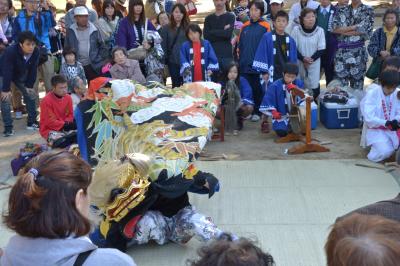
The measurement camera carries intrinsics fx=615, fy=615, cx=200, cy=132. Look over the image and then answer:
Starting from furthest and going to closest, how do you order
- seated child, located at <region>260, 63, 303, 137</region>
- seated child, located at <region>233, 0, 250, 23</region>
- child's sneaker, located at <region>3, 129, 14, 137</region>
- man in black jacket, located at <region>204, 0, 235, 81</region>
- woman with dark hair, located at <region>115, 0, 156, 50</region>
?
1. seated child, located at <region>233, 0, 250, 23</region>
2. woman with dark hair, located at <region>115, 0, 156, 50</region>
3. man in black jacket, located at <region>204, 0, 235, 81</region>
4. child's sneaker, located at <region>3, 129, 14, 137</region>
5. seated child, located at <region>260, 63, 303, 137</region>

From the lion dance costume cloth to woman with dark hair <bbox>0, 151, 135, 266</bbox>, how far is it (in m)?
1.86

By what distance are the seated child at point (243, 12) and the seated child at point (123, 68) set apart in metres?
2.29

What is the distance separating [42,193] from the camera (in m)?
2.02

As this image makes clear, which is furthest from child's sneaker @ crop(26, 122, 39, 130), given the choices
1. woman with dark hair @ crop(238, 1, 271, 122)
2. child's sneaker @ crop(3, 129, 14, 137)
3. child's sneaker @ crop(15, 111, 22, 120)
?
woman with dark hair @ crop(238, 1, 271, 122)

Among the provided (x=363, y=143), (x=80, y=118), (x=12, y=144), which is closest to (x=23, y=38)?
(x=12, y=144)

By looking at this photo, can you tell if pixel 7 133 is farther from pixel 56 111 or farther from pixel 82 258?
pixel 82 258

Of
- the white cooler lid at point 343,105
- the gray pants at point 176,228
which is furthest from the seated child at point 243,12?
the gray pants at point 176,228

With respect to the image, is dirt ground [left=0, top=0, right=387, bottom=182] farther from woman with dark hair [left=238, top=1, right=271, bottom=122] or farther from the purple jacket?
the purple jacket

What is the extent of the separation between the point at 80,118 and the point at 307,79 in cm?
365

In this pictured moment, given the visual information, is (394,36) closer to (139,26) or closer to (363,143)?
(363,143)

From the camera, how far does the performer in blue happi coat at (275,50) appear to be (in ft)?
25.1

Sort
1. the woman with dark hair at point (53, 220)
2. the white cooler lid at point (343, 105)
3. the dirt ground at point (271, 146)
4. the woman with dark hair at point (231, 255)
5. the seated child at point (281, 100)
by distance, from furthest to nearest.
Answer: the white cooler lid at point (343, 105)
the seated child at point (281, 100)
the dirt ground at point (271, 146)
the woman with dark hair at point (53, 220)
the woman with dark hair at point (231, 255)

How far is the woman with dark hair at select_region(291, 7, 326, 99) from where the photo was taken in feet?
25.7

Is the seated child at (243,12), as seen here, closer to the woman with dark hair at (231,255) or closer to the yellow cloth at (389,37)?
the yellow cloth at (389,37)
